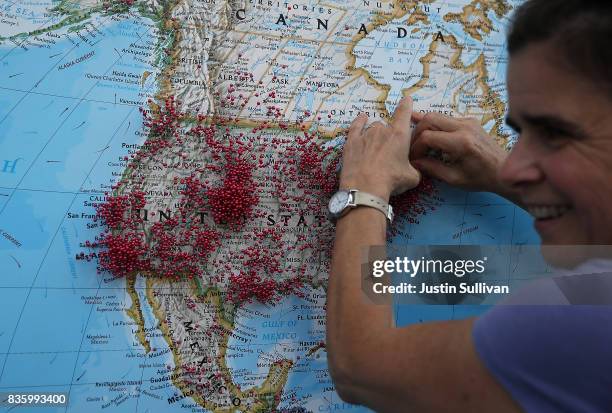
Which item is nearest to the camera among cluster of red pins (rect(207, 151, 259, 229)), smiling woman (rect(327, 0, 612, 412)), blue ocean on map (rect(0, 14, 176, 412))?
smiling woman (rect(327, 0, 612, 412))

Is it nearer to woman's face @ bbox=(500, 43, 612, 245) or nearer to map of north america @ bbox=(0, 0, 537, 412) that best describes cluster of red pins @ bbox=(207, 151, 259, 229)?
map of north america @ bbox=(0, 0, 537, 412)

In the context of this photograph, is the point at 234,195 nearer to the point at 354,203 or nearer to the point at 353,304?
the point at 354,203

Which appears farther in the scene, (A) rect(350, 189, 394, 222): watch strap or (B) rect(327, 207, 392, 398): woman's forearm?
(A) rect(350, 189, 394, 222): watch strap

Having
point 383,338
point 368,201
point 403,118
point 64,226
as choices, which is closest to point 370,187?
point 368,201

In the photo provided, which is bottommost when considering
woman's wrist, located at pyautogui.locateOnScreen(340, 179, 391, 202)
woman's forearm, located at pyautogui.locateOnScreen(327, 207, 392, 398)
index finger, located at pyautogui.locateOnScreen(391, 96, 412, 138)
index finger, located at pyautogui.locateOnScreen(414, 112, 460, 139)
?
woman's forearm, located at pyautogui.locateOnScreen(327, 207, 392, 398)

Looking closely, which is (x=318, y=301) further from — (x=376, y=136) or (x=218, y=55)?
(x=218, y=55)

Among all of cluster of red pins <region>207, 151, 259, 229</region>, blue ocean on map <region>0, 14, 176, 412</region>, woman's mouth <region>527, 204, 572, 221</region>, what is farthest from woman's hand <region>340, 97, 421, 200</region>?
blue ocean on map <region>0, 14, 176, 412</region>

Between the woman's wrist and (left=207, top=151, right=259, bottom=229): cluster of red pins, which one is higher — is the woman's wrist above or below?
above
